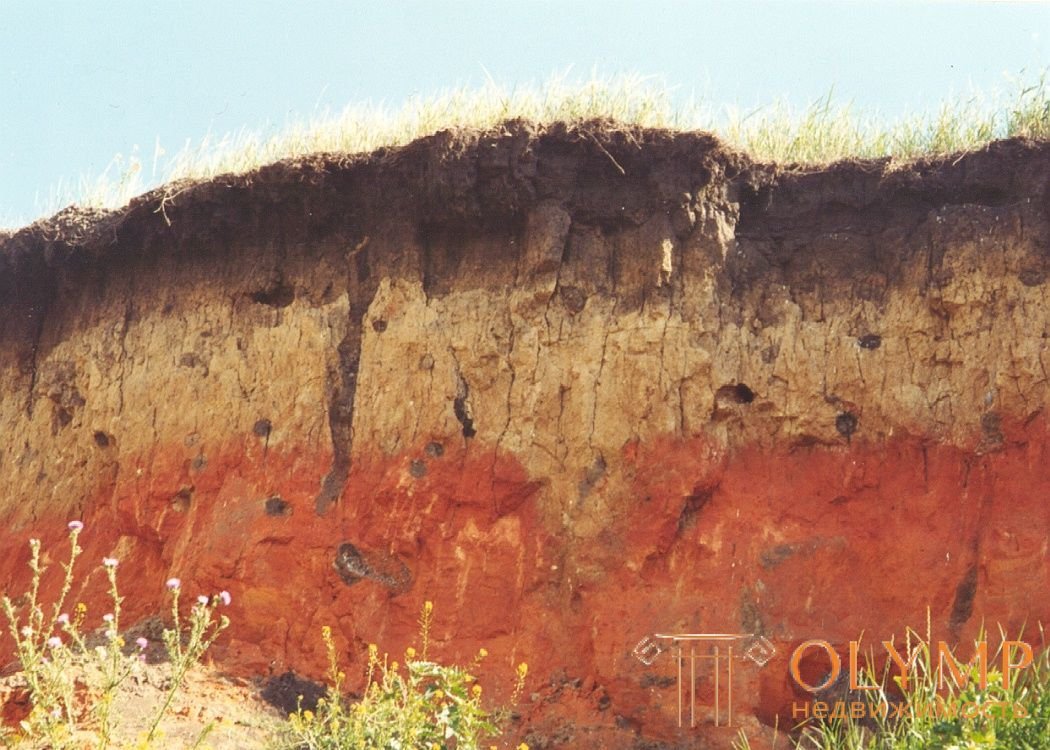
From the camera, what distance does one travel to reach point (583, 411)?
8.44 metres

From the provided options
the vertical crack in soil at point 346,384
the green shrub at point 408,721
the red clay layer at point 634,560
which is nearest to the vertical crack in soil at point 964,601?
the red clay layer at point 634,560

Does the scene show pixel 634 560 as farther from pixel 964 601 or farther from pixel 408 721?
pixel 408 721

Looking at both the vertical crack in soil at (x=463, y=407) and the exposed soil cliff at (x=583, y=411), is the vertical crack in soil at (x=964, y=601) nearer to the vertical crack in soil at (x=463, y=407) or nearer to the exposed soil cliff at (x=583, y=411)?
the exposed soil cliff at (x=583, y=411)

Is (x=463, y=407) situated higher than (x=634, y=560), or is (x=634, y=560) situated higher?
(x=463, y=407)

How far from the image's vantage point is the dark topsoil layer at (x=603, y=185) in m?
8.83

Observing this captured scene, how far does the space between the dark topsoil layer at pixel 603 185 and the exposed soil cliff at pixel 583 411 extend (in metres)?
0.02

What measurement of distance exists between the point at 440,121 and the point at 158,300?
238cm

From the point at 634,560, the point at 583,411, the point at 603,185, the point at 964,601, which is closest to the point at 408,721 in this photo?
the point at 634,560

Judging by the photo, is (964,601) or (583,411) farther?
(583,411)

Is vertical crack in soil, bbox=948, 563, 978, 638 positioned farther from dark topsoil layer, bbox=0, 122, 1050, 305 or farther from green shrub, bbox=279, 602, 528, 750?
green shrub, bbox=279, 602, 528, 750

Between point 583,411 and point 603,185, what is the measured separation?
160cm

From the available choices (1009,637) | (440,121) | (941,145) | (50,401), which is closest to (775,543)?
(1009,637)

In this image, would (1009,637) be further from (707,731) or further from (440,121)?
(440,121)

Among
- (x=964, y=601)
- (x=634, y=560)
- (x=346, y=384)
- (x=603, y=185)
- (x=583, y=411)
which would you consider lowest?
(x=964, y=601)
